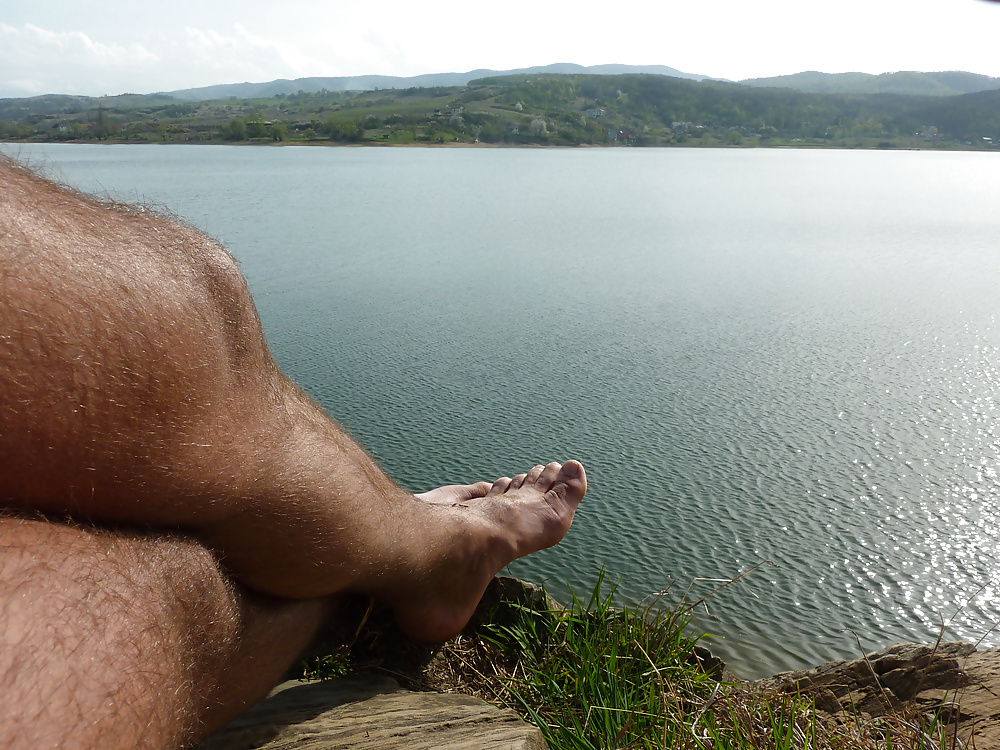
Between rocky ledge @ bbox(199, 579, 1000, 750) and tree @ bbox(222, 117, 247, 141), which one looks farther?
tree @ bbox(222, 117, 247, 141)

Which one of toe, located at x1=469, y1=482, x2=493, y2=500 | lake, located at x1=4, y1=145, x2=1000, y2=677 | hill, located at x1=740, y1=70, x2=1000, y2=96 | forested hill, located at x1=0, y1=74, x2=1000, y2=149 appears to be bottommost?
lake, located at x1=4, y1=145, x2=1000, y2=677

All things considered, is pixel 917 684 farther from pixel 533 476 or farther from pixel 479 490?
pixel 479 490

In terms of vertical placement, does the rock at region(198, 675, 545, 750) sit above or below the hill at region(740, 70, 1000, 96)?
below

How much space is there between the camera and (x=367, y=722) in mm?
1283

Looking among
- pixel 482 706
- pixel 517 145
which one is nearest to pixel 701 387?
pixel 482 706

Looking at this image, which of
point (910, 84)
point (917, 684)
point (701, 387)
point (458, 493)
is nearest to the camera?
point (917, 684)

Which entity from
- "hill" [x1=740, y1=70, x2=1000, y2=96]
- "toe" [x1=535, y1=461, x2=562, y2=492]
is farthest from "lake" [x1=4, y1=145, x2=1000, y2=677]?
"hill" [x1=740, y1=70, x2=1000, y2=96]

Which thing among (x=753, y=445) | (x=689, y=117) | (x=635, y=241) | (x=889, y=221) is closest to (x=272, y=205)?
(x=635, y=241)

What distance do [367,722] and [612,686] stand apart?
634mm

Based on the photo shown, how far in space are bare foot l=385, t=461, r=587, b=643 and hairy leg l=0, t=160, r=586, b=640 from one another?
25 cm

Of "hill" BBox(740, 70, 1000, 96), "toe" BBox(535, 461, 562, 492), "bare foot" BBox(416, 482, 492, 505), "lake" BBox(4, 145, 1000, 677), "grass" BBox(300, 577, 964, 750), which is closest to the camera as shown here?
"grass" BBox(300, 577, 964, 750)

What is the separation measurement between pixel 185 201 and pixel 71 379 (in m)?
12.1

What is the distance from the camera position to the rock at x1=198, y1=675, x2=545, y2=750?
118cm

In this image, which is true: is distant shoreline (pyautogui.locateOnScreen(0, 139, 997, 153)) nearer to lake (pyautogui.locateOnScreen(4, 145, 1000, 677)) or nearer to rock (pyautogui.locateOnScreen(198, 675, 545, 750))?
lake (pyautogui.locateOnScreen(4, 145, 1000, 677))
